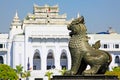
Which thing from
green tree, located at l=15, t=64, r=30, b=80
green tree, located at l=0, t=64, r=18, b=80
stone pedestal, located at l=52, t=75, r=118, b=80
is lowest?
green tree, located at l=15, t=64, r=30, b=80

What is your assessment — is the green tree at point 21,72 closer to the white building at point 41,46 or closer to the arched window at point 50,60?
the white building at point 41,46

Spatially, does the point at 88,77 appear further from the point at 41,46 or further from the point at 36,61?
the point at 36,61

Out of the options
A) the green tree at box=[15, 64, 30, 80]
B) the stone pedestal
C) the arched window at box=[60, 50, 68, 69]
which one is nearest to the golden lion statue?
the stone pedestal

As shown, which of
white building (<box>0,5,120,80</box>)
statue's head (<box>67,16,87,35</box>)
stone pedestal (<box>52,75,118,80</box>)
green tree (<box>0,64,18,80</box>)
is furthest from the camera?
white building (<box>0,5,120,80</box>)

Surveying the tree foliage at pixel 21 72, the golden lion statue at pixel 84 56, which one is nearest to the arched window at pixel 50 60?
the tree foliage at pixel 21 72

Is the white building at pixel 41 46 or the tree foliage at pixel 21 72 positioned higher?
the white building at pixel 41 46

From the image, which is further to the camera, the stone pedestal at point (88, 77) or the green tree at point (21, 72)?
the green tree at point (21, 72)

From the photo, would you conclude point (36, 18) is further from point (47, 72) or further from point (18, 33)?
point (47, 72)

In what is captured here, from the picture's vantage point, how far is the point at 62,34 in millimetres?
112812

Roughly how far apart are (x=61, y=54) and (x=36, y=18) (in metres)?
17.1

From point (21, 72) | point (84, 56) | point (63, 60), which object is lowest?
point (21, 72)

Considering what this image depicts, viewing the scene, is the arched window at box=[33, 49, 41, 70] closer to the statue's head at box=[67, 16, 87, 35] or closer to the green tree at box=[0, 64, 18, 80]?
the green tree at box=[0, 64, 18, 80]

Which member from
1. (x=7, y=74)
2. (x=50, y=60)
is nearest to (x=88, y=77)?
(x=7, y=74)

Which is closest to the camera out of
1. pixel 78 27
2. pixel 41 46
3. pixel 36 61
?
pixel 78 27
